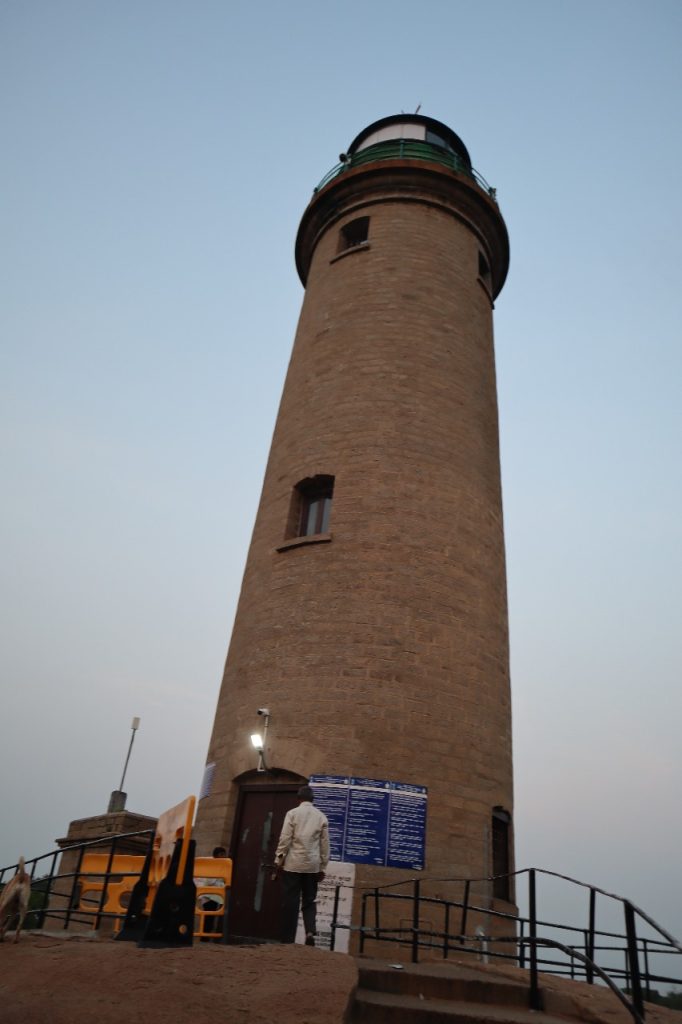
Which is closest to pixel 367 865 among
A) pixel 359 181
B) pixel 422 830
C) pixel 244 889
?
pixel 422 830

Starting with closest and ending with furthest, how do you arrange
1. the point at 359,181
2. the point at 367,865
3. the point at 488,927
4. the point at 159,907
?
the point at 159,907, the point at 367,865, the point at 488,927, the point at 359,181

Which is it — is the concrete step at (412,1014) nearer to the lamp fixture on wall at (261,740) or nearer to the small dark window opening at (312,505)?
the lamp fixture on wall at (261,740)

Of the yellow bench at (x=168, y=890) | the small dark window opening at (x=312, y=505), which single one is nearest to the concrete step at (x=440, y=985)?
the yellow bench at (x=168, y=890)

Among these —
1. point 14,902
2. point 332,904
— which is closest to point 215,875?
point 332,904

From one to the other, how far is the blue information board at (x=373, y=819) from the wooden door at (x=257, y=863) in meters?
0.63

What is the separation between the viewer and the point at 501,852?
1073cm

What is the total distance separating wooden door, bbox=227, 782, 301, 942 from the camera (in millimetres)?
9273

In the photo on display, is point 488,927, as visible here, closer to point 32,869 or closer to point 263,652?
point 263,652

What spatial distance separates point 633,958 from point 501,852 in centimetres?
635

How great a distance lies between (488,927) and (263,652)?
480cm

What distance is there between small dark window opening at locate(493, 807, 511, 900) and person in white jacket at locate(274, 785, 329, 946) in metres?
4.35

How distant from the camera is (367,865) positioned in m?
9.12

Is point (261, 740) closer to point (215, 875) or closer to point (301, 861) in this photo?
point (215, 875)

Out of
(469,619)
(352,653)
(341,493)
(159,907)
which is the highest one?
(341,493)
